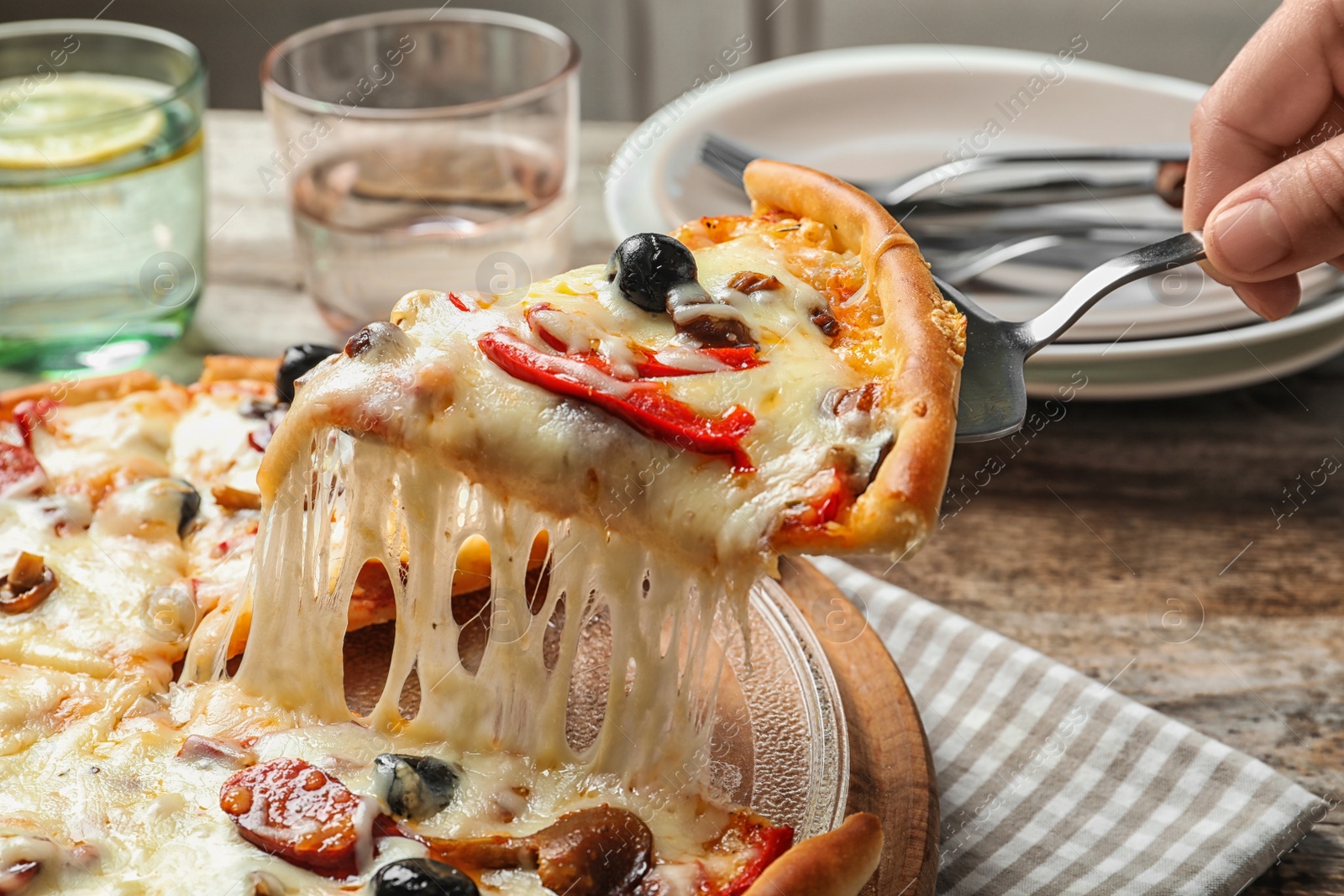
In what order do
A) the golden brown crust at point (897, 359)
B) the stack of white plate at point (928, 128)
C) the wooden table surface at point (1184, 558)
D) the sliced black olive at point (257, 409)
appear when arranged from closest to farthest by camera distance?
the golden brown crust at point (897, 359) → the wooden table surface at point (1184, 558) → the sliced black olive at point (257, 409) → the stack of white plate at point (928, 128)

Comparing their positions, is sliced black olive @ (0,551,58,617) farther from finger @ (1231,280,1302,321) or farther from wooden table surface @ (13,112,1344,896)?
finger @ (1231,280,1302,321)

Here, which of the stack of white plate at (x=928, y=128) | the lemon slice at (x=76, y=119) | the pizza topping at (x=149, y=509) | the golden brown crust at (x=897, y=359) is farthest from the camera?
the stack of white plate at (x=928, y=128)

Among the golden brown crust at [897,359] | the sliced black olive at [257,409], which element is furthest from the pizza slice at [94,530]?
the golden brown crust at [897,359]

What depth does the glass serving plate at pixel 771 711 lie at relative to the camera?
2.16m

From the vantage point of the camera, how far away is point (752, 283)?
87.2 inches

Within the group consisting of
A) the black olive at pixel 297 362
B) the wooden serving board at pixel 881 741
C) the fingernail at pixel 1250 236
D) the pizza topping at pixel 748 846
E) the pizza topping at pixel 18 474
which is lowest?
the wooden serving board at pixel 881 741

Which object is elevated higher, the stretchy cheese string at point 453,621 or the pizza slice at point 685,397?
the pizza slice at point 685,397

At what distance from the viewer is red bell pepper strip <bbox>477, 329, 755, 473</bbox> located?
1899 millimetres

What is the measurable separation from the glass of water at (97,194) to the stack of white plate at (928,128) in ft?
3.78

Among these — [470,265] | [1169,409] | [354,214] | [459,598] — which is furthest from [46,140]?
[1169,409]

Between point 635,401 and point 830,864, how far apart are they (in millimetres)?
699

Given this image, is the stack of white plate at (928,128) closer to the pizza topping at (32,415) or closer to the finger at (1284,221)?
the finger at (1284,221)

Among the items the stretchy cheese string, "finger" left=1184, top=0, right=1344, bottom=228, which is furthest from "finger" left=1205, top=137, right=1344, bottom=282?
the stretchy cheese string

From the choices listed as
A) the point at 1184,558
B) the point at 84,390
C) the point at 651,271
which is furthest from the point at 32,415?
the point at 1184,558
